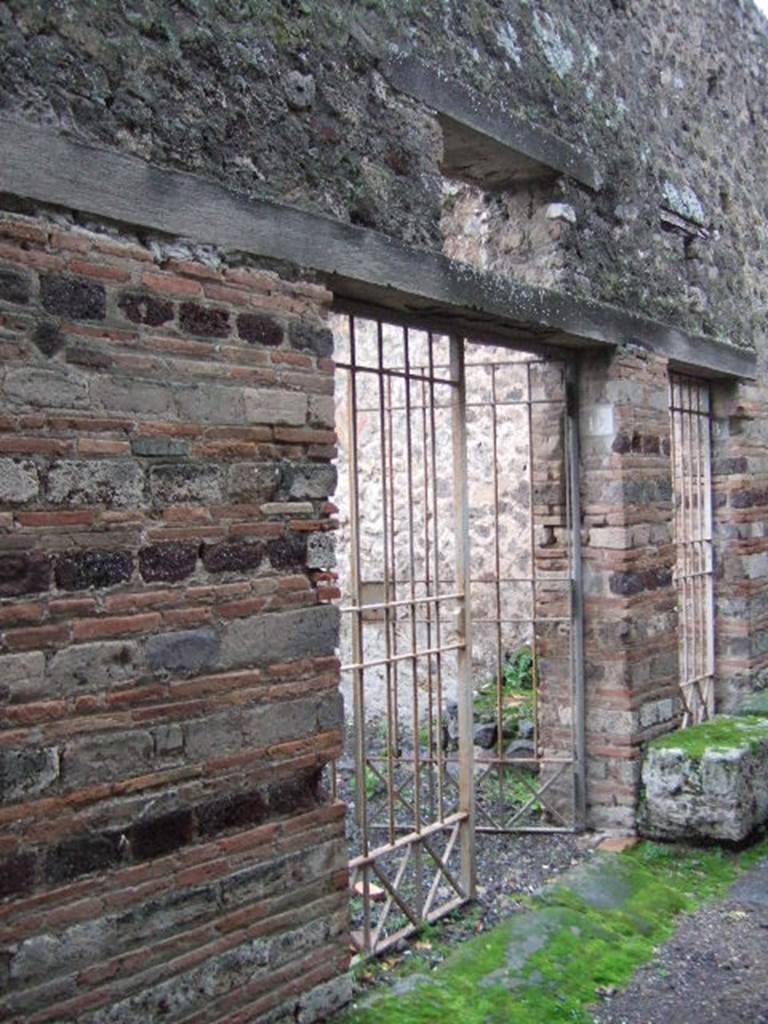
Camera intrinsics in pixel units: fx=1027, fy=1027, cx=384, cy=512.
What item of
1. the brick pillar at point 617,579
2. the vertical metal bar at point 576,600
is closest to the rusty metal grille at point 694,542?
the brick pillar at point 617,579

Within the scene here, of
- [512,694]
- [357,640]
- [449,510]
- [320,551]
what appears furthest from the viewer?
[449,510]

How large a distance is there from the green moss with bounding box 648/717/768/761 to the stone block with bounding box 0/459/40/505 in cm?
398

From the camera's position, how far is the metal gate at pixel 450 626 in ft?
14.6

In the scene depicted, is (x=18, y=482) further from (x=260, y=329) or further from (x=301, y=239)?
(x=301, y=239)

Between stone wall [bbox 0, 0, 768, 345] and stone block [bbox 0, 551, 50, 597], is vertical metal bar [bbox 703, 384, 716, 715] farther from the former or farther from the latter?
stone block [bbox 0, 551, 50, 597]

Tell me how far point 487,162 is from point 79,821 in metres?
3.72

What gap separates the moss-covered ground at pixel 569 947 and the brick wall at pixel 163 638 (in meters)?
0.42

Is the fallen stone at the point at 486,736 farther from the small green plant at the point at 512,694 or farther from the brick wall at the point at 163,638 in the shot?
the brick wall at the point at 163,638

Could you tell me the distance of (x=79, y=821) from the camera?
2.97 m

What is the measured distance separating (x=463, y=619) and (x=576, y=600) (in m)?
1.17

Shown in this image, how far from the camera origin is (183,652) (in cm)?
325

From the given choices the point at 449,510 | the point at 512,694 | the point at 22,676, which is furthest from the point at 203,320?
the point at 512,694

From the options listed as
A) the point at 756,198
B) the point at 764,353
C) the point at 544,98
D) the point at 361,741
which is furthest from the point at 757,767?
the point at 756,198

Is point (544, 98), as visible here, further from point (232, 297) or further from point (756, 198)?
point (756, 198)
